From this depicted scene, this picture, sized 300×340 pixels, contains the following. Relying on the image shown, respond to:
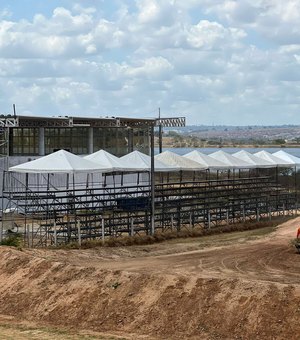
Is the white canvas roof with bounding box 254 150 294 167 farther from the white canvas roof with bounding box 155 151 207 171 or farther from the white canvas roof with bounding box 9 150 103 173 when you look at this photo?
the white canvas roof with bounding box 9 150 103 173

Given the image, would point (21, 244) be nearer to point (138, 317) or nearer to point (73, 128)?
point (138, 317)

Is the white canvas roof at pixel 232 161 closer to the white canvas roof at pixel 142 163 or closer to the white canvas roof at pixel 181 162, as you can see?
the white canvas roof at pixel 181 162

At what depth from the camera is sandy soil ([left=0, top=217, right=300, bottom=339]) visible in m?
15.3

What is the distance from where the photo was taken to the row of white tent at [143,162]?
3241 centimetres

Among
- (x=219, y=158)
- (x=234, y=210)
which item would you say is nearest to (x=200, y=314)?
(x=234, y=210)

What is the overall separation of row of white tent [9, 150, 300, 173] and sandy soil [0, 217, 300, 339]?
955cm

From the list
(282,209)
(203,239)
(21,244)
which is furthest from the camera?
(282,209)

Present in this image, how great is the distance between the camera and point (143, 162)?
124 feet

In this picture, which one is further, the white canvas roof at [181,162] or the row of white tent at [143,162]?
the white canvas roof at [181,162]

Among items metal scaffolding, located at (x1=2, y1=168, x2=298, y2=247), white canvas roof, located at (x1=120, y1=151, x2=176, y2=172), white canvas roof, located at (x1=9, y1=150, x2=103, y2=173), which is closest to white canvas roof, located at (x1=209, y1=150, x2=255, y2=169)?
metal scaffolding, located at (x1=2, y1=168, x2=298, y2=247)

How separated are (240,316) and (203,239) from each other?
1339 cm

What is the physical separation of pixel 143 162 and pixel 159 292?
20.9m

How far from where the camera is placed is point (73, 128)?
47.8 meters

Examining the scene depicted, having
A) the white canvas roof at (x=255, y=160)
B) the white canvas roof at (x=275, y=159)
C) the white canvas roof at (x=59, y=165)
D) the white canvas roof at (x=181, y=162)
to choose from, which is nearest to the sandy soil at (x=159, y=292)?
the white canvas roof at (x=59, y=165)
